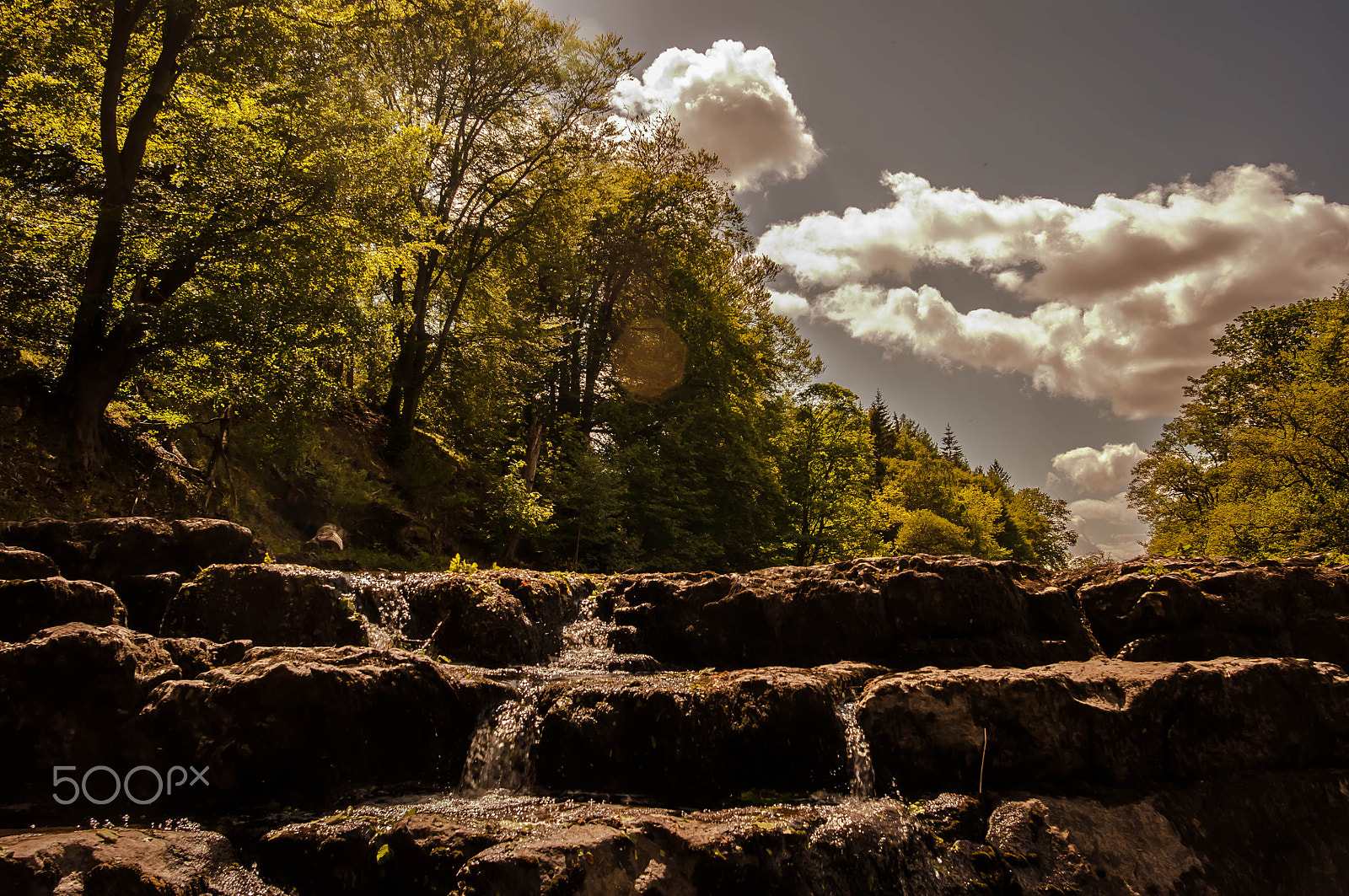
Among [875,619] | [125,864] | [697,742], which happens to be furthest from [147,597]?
[875,619]

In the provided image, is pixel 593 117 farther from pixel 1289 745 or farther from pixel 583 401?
pixel 1289 745

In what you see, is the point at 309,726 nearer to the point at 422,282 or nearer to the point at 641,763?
the point at 641,763

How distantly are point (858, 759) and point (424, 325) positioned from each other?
21.9 m

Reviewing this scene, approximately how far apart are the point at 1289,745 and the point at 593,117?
Result: 25.2 m

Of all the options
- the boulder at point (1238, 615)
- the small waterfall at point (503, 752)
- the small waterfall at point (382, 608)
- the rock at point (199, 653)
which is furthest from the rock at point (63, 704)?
the boulder at point (1238, 615)

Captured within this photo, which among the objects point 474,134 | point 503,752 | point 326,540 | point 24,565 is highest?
point 474,134

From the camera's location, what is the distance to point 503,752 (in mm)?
7043

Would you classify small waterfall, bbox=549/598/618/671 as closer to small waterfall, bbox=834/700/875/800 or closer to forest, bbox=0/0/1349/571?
small waterfall, bbox=834/700/875/800

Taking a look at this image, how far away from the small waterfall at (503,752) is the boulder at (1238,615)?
866 centimetres

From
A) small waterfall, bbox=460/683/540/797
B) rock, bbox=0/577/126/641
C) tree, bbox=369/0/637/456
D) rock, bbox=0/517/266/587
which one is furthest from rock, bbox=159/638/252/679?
tree, bbox=369/0/637/456

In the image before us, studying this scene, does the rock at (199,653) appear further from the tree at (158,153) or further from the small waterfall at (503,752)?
the tree at (158,153)

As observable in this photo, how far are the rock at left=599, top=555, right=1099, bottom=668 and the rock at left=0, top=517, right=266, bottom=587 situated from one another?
667 centimetres

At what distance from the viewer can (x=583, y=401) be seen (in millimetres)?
29781

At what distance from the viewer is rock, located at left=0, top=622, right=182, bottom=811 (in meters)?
6.02
